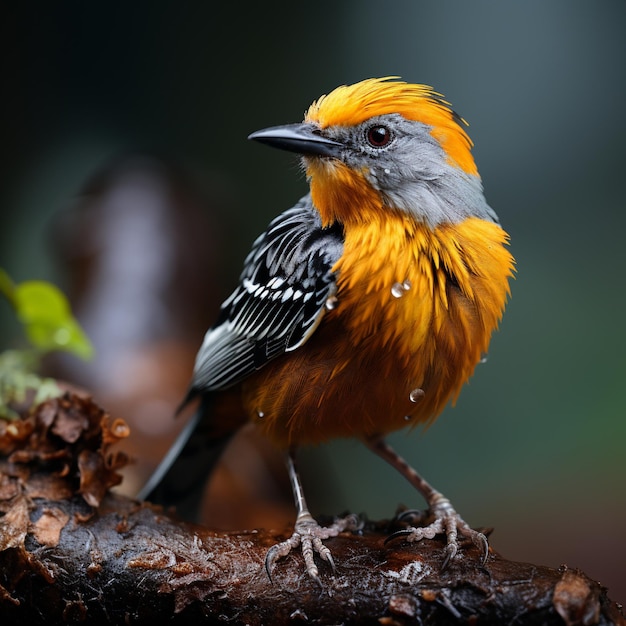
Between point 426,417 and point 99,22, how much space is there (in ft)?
19.0

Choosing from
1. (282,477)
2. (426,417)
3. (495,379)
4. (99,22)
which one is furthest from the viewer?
(99,22)

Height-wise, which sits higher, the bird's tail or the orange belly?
the orange belly

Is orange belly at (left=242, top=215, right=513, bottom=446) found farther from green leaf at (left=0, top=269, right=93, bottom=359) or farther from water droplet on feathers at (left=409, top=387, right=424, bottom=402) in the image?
green leaf at (left=0, top=269, right=93, bottom=359)

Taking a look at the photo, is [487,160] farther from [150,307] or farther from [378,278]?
[378,278]

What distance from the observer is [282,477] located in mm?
4844

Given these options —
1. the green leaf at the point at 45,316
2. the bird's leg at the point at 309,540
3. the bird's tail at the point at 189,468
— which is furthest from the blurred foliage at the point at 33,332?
the bird's leg at the point at 309,540

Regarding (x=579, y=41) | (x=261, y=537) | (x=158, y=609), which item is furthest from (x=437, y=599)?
(x=579, y=41)

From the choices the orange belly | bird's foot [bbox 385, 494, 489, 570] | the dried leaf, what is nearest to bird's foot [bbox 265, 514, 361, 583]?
→ bird's foot [bbox 385, 494, 489, 570]

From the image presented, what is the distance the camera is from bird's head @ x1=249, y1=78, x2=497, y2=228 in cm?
236

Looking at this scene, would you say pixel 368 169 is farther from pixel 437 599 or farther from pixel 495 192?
pixel 495 192

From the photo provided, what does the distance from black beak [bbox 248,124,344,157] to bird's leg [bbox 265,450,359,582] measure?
1228 mm

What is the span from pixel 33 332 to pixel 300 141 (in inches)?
71.6

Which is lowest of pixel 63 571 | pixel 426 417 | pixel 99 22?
pixel 63 571

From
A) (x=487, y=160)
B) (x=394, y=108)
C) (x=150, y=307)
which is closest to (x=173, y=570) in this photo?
(x=394, y=108)
